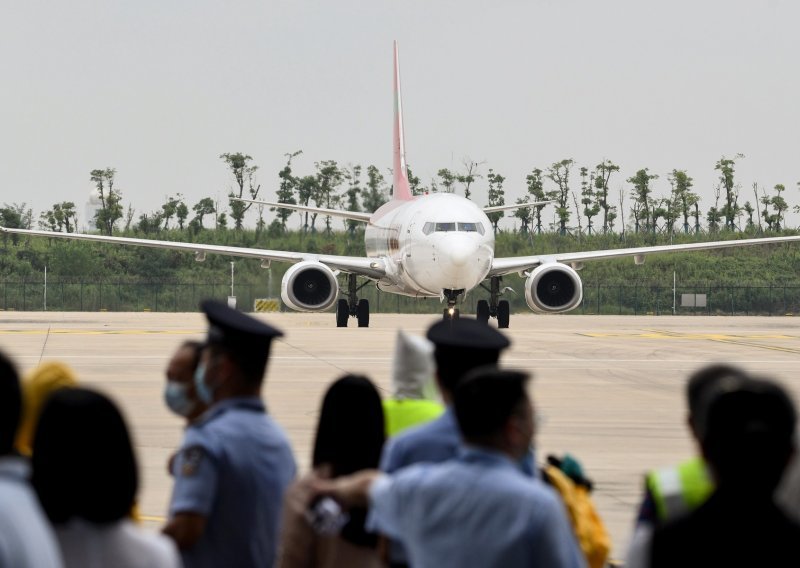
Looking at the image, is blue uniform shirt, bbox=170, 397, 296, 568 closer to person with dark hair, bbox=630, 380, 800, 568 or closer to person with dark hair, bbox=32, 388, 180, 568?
person with dark hair, bbox=32, 388, 180, 568

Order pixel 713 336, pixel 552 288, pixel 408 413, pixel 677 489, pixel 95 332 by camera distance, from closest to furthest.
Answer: pixel 677 489
pixel 408 413
pixel 95 332
pixel 713 336
pixel 552 288

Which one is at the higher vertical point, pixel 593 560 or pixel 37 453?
pixel 37 453

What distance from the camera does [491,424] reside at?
3.43 meters

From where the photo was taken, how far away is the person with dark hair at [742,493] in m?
2.70

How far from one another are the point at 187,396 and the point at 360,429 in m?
0.84

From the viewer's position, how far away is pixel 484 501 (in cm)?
332

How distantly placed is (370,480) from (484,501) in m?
0.48

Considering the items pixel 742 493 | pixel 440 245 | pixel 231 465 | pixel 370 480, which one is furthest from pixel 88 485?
pixel 440 245

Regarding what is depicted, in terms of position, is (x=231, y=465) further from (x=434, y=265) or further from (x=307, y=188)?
(x=307, y=188)

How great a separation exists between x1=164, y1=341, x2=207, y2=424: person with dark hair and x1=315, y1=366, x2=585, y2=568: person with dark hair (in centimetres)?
122

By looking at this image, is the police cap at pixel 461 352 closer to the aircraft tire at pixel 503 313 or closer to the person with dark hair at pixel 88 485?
the person with dark hair at pixel 88 485

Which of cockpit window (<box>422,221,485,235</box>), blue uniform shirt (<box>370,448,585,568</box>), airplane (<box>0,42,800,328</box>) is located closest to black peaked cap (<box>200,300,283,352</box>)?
blue uniform shirt (<box>370,448,585,568</box>)

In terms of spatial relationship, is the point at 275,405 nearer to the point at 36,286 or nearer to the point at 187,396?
the point at 187,396

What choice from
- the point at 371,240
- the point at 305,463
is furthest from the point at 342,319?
the point at 305,463
